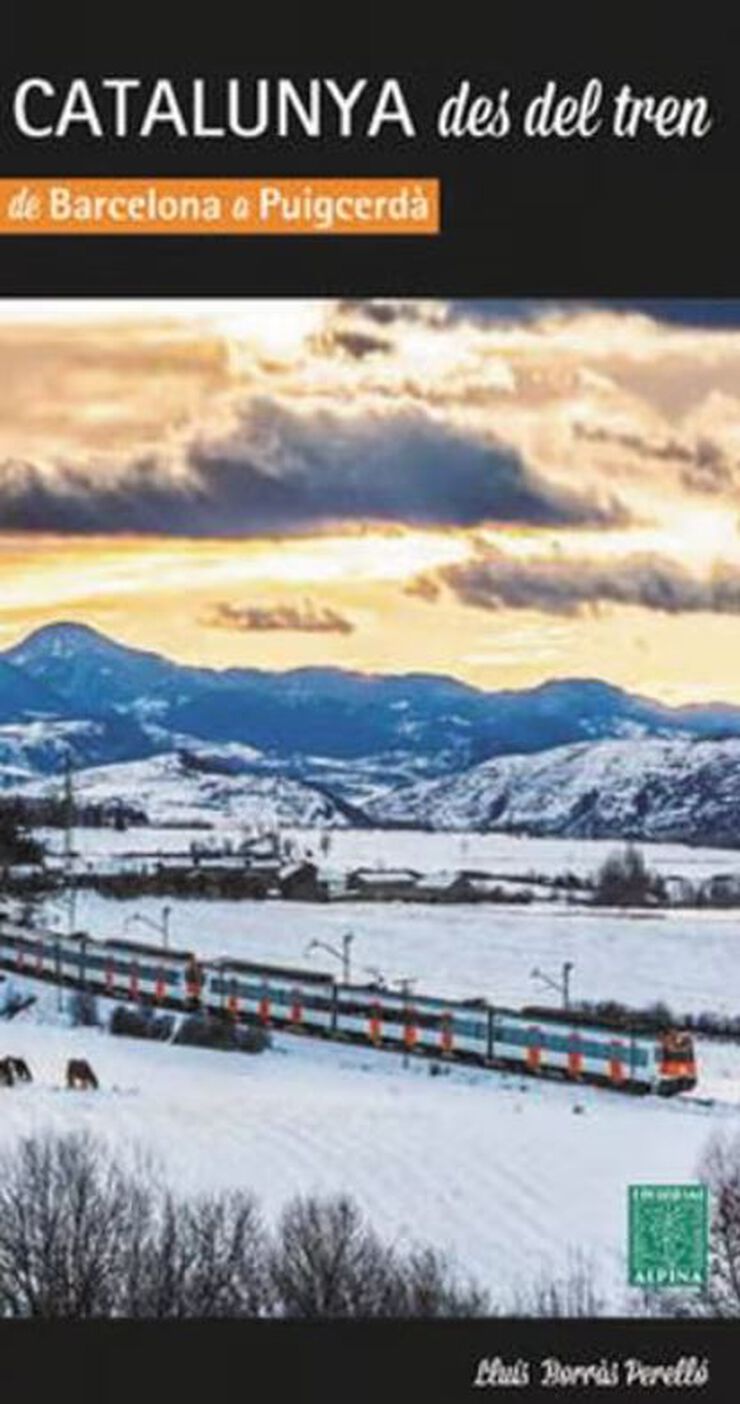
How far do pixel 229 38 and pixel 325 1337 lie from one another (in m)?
2.44

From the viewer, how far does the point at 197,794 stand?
827cm

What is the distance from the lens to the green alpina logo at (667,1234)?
311 inches

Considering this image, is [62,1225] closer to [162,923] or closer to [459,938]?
[162,923]

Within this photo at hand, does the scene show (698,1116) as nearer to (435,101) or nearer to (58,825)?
(58,825)

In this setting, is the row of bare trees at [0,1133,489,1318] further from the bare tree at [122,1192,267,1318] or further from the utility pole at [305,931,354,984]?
the utility pole at [305,931,354,984]

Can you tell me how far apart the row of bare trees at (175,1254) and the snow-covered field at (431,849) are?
609 millimetres

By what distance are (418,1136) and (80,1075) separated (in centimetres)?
66

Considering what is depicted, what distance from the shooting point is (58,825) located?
8.24 m

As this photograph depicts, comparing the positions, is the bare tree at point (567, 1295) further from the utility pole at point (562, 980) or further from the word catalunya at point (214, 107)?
the word catalunya at point (214, 107)

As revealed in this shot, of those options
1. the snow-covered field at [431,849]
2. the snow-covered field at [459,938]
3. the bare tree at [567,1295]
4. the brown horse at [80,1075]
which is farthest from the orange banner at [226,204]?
the bare tree at [567,1295]

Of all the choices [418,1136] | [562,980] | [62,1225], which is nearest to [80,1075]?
[62,1225]

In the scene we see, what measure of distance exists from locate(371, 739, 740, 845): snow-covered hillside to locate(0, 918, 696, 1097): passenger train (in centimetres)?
36

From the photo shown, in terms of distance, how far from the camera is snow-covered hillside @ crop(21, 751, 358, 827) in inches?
324

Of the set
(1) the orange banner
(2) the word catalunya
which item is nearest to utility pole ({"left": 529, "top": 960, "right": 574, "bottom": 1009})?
(1) the orange banner
